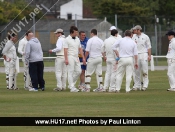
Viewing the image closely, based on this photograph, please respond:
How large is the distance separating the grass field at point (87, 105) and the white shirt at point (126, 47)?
4.32 ft

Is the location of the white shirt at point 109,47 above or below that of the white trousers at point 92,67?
above

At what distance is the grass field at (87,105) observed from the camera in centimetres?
1706

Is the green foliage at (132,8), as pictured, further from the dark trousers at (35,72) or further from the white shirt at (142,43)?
the dark trousers at (35,72)

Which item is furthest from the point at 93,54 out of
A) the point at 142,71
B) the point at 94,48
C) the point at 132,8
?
the point at 132,8

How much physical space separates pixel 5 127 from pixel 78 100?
6.43 m

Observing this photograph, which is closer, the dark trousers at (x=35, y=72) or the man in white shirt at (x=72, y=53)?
the man in white shirt at (x=72, y=53)

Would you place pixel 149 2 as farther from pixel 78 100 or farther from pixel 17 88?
pixel 78 100

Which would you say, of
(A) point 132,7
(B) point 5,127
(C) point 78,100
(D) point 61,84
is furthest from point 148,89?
(A) point 132,7

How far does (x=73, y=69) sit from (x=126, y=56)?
6.41 ft

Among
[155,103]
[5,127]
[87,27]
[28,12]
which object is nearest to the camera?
[5,127]

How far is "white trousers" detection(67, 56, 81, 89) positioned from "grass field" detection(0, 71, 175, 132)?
0.42m

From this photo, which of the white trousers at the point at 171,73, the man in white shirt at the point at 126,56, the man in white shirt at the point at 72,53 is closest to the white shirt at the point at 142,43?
the white trousers at the point at 171,73

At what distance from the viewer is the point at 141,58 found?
2814 centimetres

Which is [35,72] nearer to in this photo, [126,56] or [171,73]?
[126,56]
